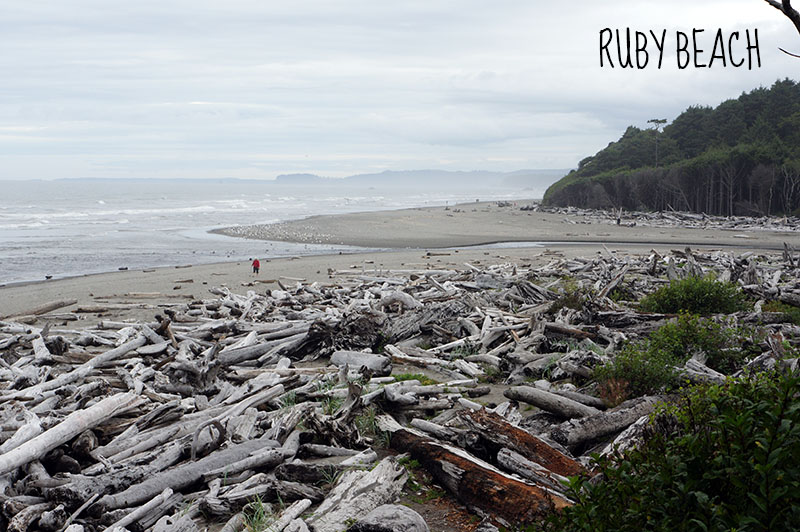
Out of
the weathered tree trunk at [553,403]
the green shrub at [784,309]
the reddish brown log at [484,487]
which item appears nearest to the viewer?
the reddish brown log at [484,487]

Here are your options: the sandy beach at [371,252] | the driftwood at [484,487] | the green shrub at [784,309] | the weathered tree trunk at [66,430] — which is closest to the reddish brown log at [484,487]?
the driftwood at [484,487]

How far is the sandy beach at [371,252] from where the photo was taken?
19875 millimetres

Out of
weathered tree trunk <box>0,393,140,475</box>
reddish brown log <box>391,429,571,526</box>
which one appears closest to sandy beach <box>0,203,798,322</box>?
weathered tree trunk <box>0,393,140,475</box>

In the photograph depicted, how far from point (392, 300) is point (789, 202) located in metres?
50.7

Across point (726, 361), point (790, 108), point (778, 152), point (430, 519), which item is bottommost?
point (430, 519)

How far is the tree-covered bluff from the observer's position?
177 ft

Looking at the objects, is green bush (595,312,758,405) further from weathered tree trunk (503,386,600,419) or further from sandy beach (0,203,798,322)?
sandy beach (0,203,798,322)

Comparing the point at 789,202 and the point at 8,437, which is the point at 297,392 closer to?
the point at 8,437

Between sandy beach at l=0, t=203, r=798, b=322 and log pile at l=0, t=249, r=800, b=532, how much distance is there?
6.03 m

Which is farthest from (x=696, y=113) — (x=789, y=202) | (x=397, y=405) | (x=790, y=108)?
(x=397, y=405)

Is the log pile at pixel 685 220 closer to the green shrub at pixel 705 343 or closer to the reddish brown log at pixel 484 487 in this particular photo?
the green shrub at pixel 705 343

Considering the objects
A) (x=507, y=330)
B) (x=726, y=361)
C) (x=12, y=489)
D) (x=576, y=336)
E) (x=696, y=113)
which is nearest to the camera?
(x=12, y=489)

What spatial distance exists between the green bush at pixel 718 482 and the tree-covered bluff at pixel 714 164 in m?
58.1

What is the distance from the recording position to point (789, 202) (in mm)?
51938
